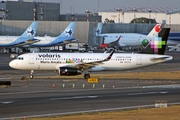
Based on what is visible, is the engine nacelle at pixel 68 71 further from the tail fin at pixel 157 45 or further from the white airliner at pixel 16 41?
the white airliner at pixel 16 41

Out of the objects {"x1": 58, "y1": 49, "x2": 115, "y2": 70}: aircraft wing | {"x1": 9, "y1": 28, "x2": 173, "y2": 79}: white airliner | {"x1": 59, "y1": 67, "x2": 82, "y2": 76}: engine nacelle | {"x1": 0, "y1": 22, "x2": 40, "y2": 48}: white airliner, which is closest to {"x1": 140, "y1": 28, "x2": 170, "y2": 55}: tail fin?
{"x1": 9, "y1": 28, "x2": 173, "y2": 79}: white airliner

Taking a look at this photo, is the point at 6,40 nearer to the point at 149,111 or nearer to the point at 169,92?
the point at 169,92

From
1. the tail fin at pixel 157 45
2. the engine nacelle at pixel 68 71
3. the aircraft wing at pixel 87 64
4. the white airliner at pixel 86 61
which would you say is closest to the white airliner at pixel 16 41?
the white airliner at pixel 86 61

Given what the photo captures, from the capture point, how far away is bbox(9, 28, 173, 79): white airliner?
65688 mm

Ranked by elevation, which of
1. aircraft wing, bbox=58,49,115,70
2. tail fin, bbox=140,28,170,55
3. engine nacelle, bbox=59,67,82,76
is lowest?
engine nacelle, bbox=59,67,82,76

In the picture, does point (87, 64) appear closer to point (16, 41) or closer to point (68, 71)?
point (68, 71)

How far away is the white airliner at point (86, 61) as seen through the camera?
216ft

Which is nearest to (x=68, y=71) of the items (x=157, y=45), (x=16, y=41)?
(x=157, y=45)

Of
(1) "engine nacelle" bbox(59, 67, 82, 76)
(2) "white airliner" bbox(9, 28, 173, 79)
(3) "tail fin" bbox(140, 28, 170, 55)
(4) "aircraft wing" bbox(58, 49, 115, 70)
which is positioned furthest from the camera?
(3) "tail fin" bbox(140, 28, 170, 55)

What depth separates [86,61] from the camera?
66.6 metres

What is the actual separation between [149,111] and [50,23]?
135045 mm

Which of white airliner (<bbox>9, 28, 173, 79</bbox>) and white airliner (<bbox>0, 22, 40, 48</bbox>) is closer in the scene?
white airliner (<bbox>9, 28, 173, 79</bbox>)

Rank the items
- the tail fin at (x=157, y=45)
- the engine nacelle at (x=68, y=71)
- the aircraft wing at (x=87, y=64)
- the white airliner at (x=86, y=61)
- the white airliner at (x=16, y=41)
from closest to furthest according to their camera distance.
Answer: the engine nacelle at (x=68, y=71), the aircraft wing at (x=87, y=64), the white airliner at (x=86, y=61), the tail fin at (x=157, y=45), the white airliner at (x=16, y=41)

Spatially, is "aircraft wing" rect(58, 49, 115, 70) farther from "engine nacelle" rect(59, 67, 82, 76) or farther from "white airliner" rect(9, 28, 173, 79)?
"engine nacelle" rect(59, 67, 82, 76)
